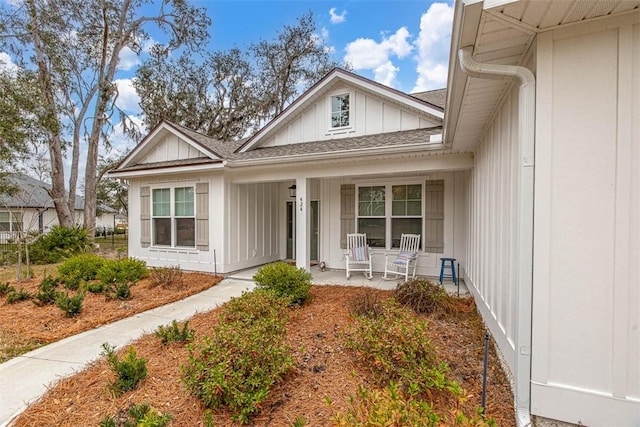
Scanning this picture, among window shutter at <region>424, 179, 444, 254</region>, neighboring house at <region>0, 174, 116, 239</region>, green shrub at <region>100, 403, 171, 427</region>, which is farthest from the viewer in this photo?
neighboring house at <region>0, 174, 116, 239</region>

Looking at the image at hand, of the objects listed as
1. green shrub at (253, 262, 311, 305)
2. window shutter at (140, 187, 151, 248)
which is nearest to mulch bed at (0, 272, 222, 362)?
green shrub at (253, 262, 311, 305)

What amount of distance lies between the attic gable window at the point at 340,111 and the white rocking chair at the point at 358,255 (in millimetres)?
2916

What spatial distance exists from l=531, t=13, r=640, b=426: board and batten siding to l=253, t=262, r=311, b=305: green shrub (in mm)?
3236

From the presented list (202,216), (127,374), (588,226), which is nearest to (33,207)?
(202,216)

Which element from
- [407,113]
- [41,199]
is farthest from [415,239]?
[41,199]

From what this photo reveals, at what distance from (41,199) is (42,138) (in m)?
13.5

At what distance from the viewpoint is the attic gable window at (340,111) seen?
767 centimetres

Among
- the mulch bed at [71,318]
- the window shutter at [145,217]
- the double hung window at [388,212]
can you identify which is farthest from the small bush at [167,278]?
the double hung window at [388,212]

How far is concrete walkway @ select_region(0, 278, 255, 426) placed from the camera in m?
2.65

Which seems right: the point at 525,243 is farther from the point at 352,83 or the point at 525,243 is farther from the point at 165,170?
the point at 165,170

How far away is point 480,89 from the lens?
291cm

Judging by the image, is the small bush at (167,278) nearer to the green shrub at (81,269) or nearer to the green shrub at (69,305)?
the green shrub at (81,269)

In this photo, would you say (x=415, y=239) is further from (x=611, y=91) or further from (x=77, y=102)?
(x=77, y=102)

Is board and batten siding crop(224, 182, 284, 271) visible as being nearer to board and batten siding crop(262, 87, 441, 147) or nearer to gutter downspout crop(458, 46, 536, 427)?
board and batten siding crop(262, 87, 441, 147)
